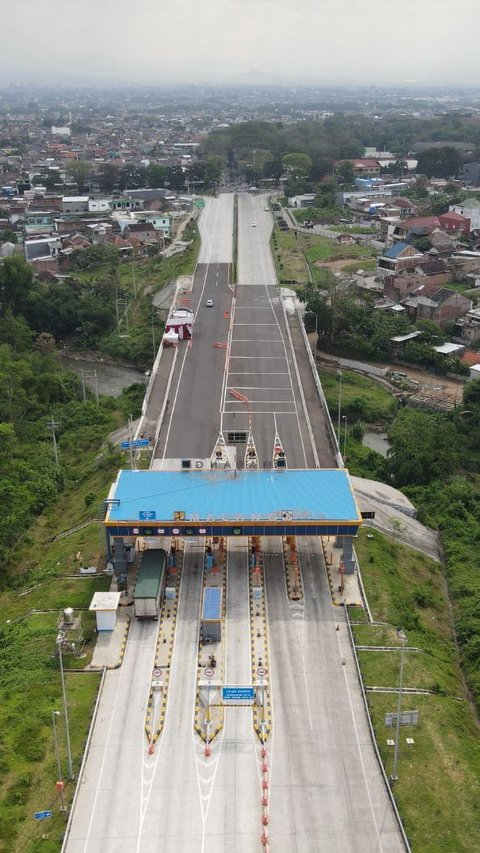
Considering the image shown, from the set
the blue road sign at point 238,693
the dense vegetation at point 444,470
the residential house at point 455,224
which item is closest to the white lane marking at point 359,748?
the blue road sign at point 238,693

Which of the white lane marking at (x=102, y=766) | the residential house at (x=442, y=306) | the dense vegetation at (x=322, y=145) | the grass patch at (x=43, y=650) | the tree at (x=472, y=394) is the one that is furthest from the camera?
the dense vegetation at (x=322, y=145)

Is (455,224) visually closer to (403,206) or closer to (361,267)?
(403,206)

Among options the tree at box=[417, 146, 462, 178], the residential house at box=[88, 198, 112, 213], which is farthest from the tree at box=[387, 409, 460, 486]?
the tree at box=[417, 146, 462, 178]

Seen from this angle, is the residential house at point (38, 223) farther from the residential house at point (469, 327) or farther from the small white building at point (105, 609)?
the small white building at point (105, 609)

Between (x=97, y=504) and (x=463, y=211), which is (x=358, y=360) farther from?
(x=463, y=211)

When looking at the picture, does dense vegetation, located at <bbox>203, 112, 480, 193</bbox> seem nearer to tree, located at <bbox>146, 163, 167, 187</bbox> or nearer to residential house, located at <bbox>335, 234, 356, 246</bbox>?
tree, located at <bbox>146, 163, 167, 187</bbox>
